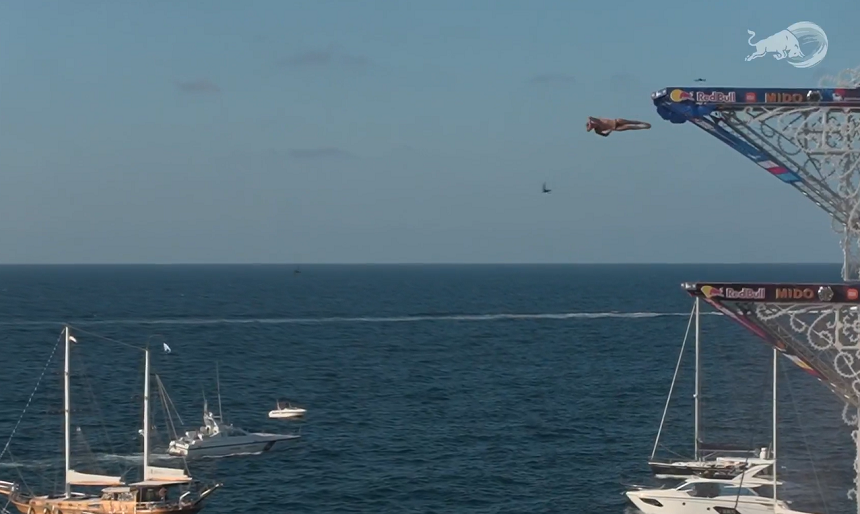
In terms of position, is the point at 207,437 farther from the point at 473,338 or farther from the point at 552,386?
the point at 473,338

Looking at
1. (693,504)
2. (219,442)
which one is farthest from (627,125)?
(219,442)

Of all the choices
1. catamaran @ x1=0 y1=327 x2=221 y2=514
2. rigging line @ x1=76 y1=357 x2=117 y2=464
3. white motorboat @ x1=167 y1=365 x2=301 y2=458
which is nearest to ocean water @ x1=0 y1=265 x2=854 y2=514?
rigging line @ x1=76 y1=357 x2=117 y2=464

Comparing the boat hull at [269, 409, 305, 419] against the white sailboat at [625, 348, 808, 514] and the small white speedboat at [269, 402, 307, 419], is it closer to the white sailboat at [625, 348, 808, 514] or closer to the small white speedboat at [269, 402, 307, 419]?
the small white speedboat at [269, 402, 307, 419]

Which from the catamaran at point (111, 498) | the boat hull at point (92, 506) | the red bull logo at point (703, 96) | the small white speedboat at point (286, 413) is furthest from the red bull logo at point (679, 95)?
the small white speedboat at point (286, 413)

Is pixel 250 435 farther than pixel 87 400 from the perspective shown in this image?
No

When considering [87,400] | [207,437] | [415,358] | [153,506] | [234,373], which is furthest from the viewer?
[415,358]

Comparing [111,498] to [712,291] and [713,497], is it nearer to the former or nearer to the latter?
[713,497]

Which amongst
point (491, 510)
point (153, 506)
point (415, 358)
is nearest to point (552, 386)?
point (415, 358)
